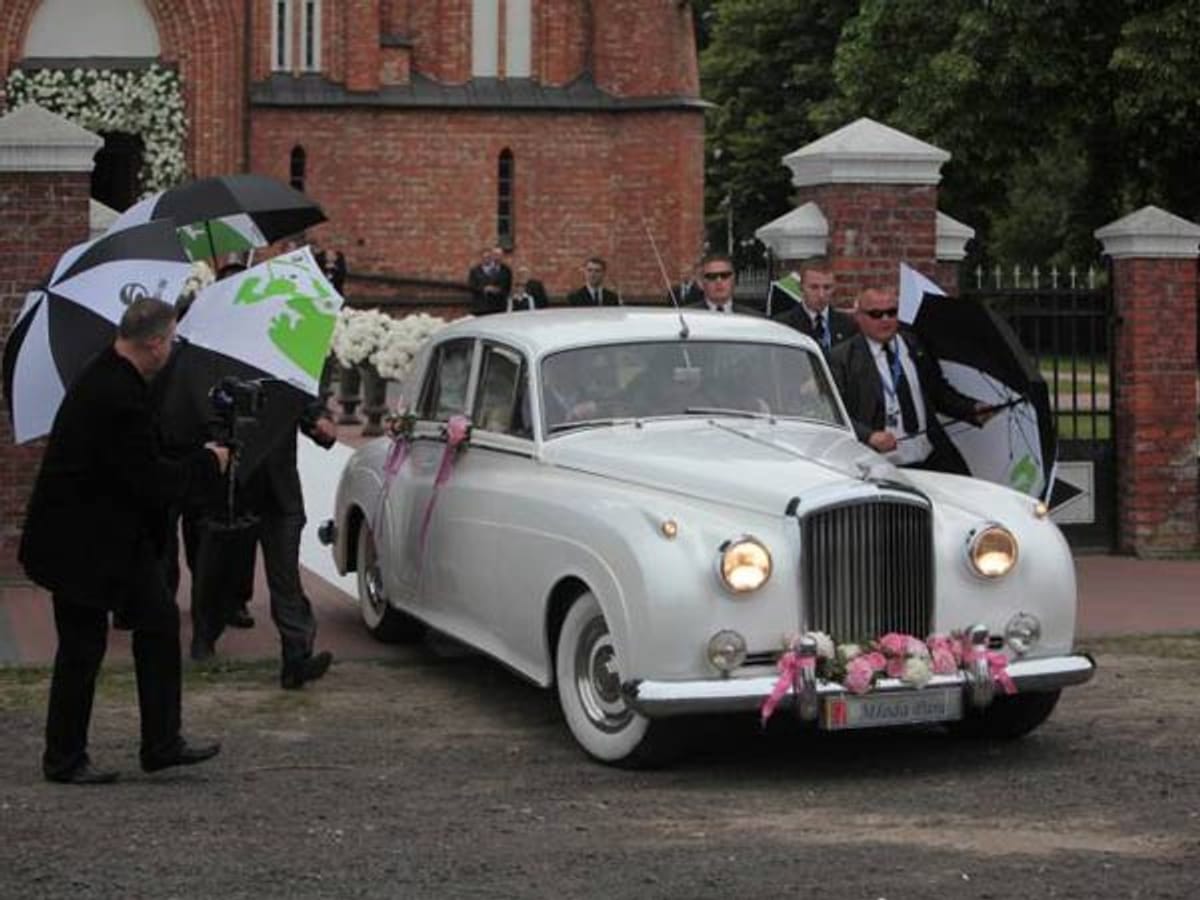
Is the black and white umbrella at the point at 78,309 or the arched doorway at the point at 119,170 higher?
the arched doorway at the point at 119,170

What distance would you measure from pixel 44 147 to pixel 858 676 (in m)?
7.63

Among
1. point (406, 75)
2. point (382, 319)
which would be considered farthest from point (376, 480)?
point (406, 75)

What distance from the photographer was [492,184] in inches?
1521

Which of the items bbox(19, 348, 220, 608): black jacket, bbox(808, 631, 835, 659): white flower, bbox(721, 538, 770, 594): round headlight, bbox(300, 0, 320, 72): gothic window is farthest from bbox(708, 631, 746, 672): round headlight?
bbox(300, 0, 320, 72): gothic window

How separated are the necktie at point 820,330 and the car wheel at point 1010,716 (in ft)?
12.0

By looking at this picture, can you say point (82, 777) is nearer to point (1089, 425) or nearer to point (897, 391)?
point (897, 391)

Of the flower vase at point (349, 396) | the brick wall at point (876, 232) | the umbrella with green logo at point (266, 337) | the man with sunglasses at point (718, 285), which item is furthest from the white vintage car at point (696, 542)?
the flower vase at point (349, 396)

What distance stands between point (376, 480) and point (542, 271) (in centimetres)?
2694

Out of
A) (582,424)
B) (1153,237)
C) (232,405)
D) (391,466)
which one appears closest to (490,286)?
(1153,237)

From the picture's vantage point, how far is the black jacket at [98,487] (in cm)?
859

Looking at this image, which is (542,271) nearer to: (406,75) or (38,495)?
(406,75)

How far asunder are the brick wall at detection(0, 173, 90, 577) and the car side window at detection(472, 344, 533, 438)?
4496mm

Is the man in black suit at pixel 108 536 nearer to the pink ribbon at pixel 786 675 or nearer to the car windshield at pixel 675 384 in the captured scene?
the car windshield at pixel 675 384

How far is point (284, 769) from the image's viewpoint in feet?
30.2
